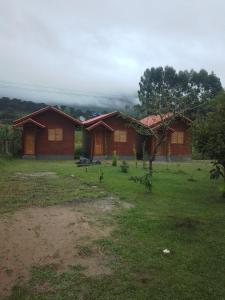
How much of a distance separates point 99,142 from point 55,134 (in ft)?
11.1

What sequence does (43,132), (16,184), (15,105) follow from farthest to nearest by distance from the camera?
(15,105), (43,132), (16,184)

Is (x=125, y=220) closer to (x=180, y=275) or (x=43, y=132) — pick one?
(x=180, y=275)

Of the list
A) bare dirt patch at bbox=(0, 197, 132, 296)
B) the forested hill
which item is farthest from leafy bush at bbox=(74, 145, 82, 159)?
the forested hill

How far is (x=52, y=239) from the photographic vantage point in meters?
7.82

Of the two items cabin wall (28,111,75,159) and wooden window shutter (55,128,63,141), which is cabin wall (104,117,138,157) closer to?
cabin wall (28,111,75,159)

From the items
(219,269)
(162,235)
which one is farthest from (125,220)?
(219,269)

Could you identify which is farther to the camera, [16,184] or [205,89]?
[205,89]

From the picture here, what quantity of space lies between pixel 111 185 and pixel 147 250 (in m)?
7.97

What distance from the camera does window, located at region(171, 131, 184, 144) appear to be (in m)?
34.3

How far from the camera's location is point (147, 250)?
722cm

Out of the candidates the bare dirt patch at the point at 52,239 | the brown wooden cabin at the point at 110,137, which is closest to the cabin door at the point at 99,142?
the brown wooden cabin at the point at 110,137

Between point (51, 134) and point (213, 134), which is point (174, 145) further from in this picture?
A: point (213, 134)

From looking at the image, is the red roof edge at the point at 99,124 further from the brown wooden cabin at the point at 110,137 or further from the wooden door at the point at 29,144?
the wooden door at the point at 29,144

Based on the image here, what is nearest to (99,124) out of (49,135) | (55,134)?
(55,134)
